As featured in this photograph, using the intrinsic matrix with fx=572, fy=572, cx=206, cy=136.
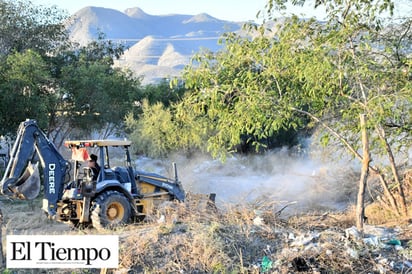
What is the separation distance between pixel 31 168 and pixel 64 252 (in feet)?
11.8

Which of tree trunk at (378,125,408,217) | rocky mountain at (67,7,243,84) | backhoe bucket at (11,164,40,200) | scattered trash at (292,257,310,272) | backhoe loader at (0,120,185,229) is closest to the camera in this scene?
scattered trash at (292,257,310,272)

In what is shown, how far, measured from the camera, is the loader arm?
10594mm

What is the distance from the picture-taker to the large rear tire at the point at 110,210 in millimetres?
12047

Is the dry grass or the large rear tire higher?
the dry grass

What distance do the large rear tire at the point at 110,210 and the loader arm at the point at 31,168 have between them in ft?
2.74

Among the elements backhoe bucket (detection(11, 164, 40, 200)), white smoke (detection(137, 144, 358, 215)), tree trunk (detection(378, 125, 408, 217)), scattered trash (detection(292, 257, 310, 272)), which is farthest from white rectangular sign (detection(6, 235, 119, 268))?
white smoke (detection(137, 144, 358, 215))

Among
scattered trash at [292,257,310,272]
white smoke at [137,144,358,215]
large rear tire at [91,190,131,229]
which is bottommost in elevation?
white smoke at [137,144,358,215]

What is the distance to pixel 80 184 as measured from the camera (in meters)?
12.5

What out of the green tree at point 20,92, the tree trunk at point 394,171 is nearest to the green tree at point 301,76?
the tree trunk at point 394,171

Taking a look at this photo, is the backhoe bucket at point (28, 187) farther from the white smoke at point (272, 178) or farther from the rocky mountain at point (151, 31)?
the rocky mountain at point (151, 31)

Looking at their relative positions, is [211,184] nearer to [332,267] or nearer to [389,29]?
[389,29]

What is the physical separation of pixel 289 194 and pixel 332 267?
14.5m

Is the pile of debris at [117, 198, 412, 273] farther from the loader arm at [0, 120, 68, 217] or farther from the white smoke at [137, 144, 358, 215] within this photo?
the white smoke at [137, 144, 358, 215]

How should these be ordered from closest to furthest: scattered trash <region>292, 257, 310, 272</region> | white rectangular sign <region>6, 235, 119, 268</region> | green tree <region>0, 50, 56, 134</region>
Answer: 1. scattered trash <region>292, 257, 310, 272</region>
2. white rectangular sign <region>6, 235, 119, 268</region>
3. green tree <region>0, 50, 56, 134</region>
